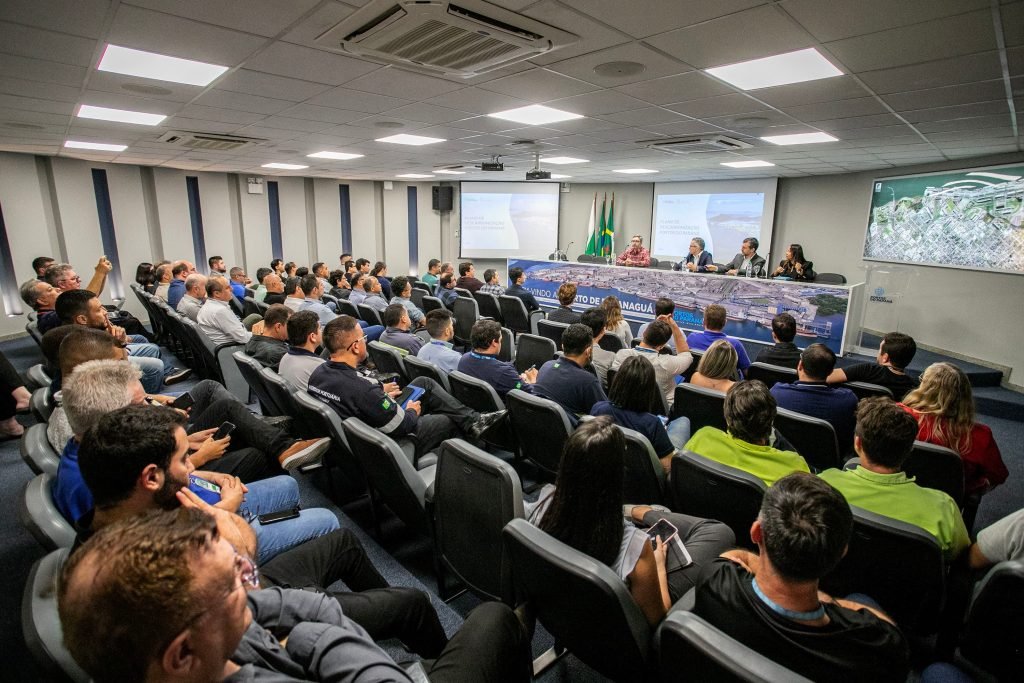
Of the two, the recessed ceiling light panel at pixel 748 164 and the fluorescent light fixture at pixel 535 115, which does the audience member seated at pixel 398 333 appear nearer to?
the fluorescent light fixture at pixel 535 115

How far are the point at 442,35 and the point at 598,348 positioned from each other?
9.11ft

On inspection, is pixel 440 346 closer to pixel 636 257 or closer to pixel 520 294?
pixel 520 294

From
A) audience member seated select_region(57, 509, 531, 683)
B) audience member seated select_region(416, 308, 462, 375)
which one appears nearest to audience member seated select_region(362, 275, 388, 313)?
audience member seated select_region(416, 308, 462, 375)

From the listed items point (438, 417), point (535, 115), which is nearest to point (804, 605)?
point (438, 417)

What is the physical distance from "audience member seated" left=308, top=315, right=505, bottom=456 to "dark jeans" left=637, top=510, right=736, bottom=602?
1336mm

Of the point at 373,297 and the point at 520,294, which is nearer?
the point at 373,297


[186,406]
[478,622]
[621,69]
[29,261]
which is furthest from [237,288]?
[478,622]

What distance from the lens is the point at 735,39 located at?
2.78m

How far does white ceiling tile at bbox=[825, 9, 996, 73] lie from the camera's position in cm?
249

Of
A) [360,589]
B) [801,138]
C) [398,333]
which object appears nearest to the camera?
[360,589]

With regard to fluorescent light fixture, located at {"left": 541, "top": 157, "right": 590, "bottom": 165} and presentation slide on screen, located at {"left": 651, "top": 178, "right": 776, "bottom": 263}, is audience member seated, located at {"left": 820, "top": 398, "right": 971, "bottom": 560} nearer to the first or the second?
fluorescent light fixture, located at {"left": 541, "top": 157, "right": 590, "bottom": 165}

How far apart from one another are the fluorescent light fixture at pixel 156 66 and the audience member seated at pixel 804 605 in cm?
415

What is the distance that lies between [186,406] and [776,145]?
6978 millimetres

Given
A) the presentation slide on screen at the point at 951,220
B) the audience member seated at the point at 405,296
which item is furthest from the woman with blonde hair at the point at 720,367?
the presentation slide on screen at the point at 951,220
